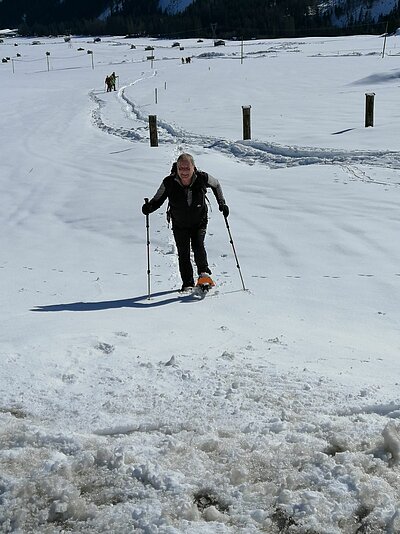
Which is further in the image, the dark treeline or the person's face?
the dark treeline

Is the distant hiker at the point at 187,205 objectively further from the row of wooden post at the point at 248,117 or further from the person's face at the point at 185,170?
the row of wooden post at the point at 248,117

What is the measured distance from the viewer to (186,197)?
6.65m

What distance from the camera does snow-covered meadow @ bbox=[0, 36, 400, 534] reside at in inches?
113

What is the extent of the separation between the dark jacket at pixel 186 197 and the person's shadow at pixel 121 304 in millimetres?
792

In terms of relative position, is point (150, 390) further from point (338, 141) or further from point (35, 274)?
point (338, 141)

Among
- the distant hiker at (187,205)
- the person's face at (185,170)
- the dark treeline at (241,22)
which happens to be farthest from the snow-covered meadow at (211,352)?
the dark treeline at (241,22)

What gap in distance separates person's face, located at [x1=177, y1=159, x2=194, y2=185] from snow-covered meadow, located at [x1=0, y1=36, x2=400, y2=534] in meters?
1.22

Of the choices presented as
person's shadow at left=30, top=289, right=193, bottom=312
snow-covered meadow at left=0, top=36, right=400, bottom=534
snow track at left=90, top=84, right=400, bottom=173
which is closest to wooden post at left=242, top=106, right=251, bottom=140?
snow track at left=90, top=84, right=400, bottom=173

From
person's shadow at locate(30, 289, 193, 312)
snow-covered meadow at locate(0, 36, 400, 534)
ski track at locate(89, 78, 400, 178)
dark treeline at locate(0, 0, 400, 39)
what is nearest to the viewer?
snow-covered meadow at locate(0, 36, 400, 534)

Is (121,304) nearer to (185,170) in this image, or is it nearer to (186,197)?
(186,197)

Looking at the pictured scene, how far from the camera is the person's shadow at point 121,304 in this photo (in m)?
6.16

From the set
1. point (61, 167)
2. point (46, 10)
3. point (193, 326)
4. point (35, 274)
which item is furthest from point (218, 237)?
point (46, 10)

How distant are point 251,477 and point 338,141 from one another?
13.5 metres

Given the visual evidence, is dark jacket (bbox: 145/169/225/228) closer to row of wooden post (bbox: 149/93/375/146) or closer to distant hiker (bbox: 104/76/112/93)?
row of wooden post (bbox: 149/93/375/146)
